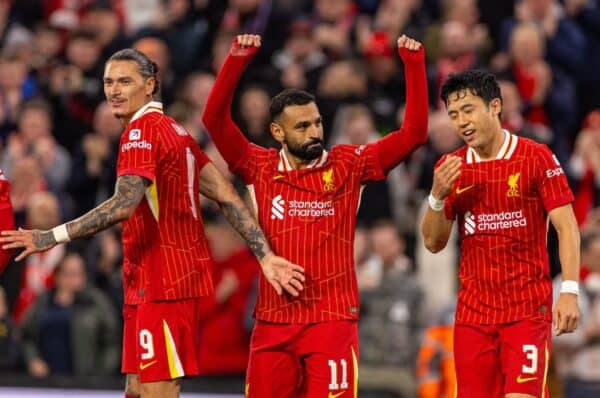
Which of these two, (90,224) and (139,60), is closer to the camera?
(90,224)

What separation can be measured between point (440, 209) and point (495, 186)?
0.36 meters

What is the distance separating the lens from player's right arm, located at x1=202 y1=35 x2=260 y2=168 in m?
9.70

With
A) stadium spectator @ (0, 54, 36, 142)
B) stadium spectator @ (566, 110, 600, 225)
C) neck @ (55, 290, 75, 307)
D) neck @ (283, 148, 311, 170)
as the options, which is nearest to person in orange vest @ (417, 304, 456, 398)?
stadium spectator @ (566, 110, 600, 225)

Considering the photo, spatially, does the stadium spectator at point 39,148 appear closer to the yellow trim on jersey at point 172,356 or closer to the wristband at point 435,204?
the yellow trim on jersey at point 172,356

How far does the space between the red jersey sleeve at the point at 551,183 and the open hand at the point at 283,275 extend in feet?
4.93

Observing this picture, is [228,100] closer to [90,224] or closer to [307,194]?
[307,194]

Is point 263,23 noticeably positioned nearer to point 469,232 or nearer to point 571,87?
point 571,87

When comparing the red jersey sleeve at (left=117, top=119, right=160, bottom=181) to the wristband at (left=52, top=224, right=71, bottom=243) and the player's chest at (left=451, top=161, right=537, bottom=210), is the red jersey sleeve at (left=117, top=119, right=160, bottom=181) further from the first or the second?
the player's chest at (left=451, top=161, right=537, bottom=210)

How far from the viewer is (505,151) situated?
9641 millimetres

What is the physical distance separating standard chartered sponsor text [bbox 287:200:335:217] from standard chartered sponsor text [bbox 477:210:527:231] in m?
0.94

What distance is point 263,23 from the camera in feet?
54.8

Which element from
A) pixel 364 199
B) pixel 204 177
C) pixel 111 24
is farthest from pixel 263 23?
pixel 204 177

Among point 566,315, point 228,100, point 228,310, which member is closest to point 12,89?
point 228,310

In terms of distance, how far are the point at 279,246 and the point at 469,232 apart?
1150mm
